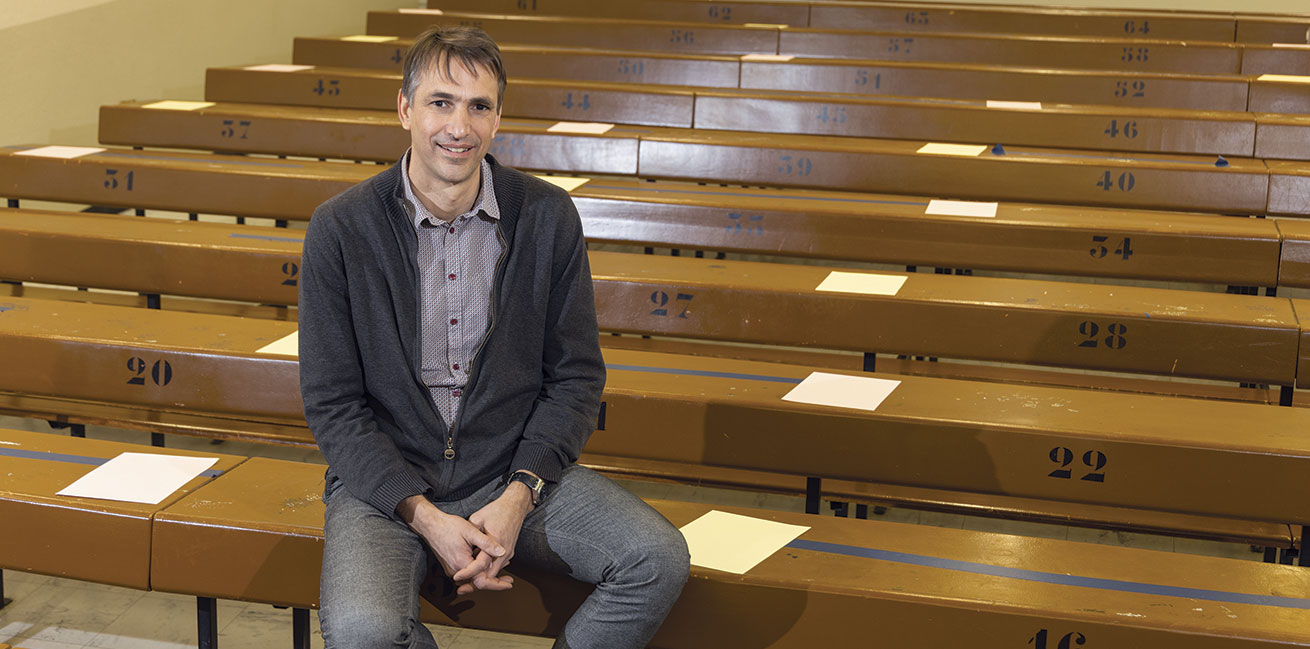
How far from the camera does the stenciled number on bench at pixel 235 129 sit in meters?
3.02

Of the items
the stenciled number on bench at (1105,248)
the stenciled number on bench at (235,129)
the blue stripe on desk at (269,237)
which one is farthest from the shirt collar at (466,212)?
the stenciled number on bench at (235,129)

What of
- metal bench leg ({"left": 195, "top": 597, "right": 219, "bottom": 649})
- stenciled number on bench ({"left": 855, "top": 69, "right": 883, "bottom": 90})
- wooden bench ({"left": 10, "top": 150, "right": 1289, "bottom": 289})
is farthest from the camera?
stenciled number on bench ({"left": 855, "top": 69, "right": 883, "bottom": 90})

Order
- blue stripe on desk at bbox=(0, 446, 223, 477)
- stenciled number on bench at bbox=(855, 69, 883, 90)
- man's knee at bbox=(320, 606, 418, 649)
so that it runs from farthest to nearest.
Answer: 1. stenciled number on bench at bbox=(855, 69, 883, 90)
2. blue stripe on desk at bbox=(0, 446, 223, 477)
3. man's knee at bbox=(320, 606, 418, 649)

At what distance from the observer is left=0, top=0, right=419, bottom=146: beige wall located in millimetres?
2939

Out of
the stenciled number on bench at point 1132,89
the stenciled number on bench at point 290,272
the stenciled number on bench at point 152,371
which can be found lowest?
the stenciled number on bench at point 152,371

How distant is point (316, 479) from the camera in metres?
1.50

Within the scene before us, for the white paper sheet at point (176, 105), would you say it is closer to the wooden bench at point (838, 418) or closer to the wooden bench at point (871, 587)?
the wooden bench at point (838, 418)

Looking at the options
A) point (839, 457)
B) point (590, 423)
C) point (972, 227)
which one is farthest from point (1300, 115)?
point (590, 423)

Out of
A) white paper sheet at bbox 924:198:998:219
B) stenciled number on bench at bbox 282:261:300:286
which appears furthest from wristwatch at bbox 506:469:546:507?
white paper sheet at bbox 924:198:998:219

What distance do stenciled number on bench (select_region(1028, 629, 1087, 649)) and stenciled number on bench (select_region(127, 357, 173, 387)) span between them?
126 centimetres

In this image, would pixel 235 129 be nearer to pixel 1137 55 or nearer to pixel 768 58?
pixel 768 58

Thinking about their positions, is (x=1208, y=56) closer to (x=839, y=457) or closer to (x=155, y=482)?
(x=839, y=457)

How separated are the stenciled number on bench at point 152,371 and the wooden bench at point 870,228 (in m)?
0.44

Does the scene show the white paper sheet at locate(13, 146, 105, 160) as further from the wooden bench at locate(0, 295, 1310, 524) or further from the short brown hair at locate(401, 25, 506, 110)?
the short brown hair at locate(401, 25, 506, 110)
